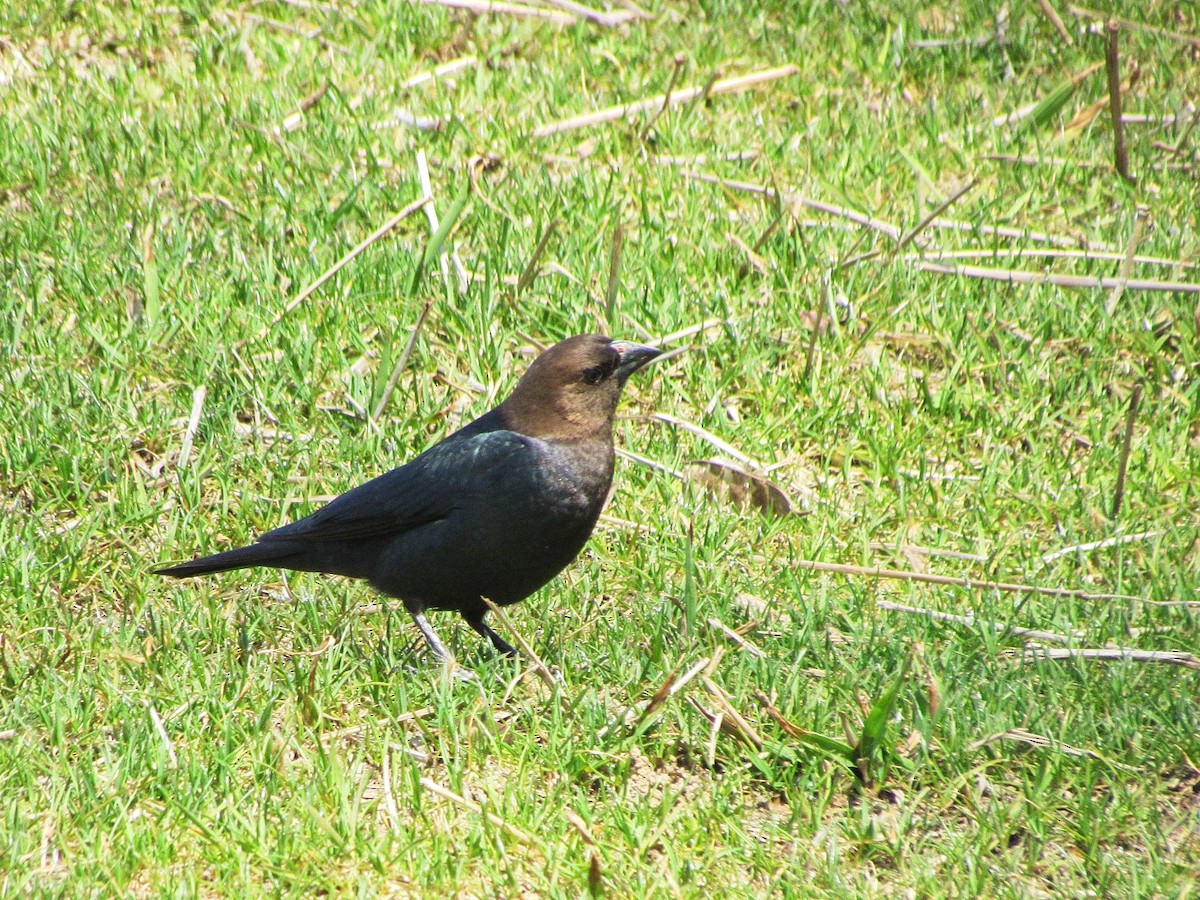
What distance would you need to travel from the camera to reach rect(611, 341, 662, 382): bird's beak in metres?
4.21

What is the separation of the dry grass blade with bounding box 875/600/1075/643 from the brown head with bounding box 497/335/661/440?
993 millimetres

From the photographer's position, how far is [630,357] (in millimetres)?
4230

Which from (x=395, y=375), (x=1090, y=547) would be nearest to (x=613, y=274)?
(x=395, y=375)

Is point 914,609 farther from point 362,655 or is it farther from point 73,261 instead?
point 73,261

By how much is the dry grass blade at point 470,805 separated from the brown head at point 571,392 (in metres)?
1.14

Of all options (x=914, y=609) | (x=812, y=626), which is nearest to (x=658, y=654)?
(x=812, y=626)

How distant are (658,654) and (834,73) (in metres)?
4.28

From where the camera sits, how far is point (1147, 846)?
10.2 feet

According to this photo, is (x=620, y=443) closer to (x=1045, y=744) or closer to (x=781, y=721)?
(x=781, y=721)

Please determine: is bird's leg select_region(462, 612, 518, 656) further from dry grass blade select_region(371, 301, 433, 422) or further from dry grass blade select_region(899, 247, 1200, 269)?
dry grass blade select_region(899, 247, 1200, 269)

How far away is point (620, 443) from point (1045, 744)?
6.99 ft

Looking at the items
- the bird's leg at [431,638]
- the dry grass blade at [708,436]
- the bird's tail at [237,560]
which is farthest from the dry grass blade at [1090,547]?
the bird's tail at [237,560]

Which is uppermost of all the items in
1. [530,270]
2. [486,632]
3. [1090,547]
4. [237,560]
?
[530,270]

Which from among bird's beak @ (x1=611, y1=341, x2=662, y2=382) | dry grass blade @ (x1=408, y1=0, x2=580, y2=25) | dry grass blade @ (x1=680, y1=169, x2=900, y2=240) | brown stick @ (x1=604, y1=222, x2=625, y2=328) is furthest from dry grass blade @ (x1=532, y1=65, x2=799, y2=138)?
bird's beak @ (x1=611, y1=341, x2=662, y2=382)
